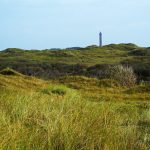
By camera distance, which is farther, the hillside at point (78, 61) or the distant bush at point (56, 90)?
the hillside at point (78, 61)

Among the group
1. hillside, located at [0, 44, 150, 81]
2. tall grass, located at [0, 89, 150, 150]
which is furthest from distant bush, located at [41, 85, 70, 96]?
hillside, located at [0, 44, 150, 81]

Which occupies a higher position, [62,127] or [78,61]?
[62,127]

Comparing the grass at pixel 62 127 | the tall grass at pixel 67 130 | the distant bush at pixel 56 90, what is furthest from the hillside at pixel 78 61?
the tall grass at pixel 67 130

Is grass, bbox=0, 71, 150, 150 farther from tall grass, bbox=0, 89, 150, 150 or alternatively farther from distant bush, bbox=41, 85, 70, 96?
distant bush, bbox=41, 85, 70, 96

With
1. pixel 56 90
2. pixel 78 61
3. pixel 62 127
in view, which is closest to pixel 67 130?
pixel 62 127

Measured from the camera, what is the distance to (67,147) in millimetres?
7047

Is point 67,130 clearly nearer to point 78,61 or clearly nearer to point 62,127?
point 62,127

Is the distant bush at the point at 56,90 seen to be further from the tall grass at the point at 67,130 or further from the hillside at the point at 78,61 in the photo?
the hillside at the point at 78,61

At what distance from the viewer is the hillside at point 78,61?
137ft

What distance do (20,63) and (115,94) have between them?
34.0 meters

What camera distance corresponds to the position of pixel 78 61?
57.7 metres

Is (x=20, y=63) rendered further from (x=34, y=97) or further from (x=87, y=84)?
(x=34, y=97)

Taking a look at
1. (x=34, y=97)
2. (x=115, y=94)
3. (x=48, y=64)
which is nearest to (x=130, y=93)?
(x=115, y=94)

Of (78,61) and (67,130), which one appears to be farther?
(78,61)
